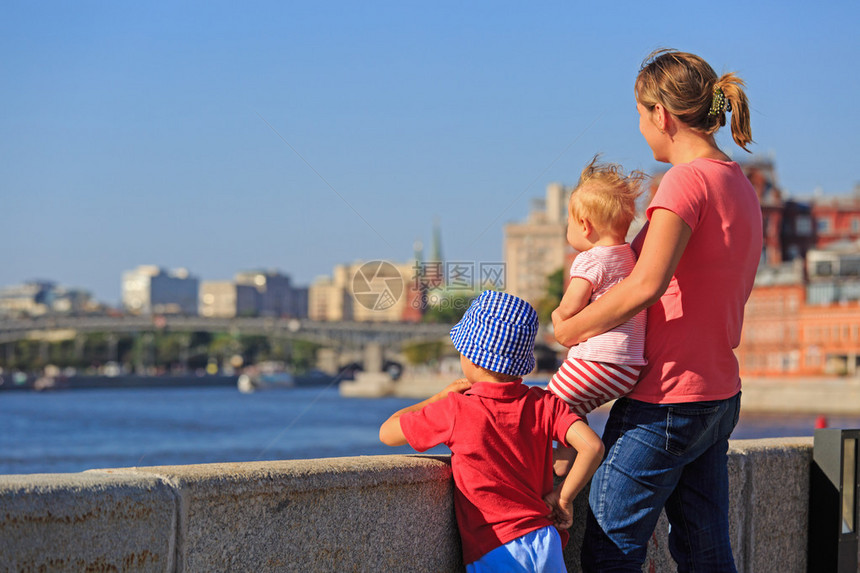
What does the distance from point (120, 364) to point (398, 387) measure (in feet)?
141

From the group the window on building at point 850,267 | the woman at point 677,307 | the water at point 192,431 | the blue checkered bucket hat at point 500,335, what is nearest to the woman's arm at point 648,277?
the woman at point 677,307

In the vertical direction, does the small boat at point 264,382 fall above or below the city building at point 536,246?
below

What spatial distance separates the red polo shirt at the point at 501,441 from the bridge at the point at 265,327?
30.8 metres

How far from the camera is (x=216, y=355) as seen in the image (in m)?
111

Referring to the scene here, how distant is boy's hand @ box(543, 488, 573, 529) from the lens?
2.60m

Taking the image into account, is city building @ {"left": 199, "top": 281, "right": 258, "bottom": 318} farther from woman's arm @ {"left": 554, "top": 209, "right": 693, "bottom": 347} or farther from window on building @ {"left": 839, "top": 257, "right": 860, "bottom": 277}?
woman's arm @ {"left": 554, "top": 209, "right": 693, "bottom": 347}

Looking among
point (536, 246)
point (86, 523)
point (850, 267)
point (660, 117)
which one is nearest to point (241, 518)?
point (86, 523)

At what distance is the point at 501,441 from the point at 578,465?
0.18m

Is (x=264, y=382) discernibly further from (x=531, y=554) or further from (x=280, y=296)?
(x=531, y=554)

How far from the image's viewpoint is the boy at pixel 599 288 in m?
2.53

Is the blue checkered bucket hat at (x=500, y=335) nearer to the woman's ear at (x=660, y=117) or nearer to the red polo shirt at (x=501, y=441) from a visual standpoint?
the red polo shirt at (x=501, y=441)

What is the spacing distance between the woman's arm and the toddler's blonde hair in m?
0.12

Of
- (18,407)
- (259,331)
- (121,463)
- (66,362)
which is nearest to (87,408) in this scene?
(18,407)

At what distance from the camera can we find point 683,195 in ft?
8.18
